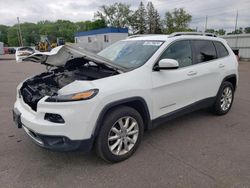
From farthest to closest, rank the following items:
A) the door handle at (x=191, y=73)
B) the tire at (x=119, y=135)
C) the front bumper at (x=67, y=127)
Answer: the door handle at (x=191, y=73) → the tire at (x=119, y=135) → the front bumper at (x=67, y=127)

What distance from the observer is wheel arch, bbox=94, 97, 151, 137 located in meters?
2.72

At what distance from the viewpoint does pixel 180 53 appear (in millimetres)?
3844

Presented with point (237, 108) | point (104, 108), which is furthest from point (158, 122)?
point (237, 108)

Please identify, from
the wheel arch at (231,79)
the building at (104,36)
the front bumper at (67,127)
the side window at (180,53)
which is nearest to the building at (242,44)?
the wheel arch at (231,79)

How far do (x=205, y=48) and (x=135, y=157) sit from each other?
8.45 feet

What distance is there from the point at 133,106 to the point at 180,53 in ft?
4.54

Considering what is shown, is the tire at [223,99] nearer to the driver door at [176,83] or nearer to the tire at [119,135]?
the driver door at [176,83]

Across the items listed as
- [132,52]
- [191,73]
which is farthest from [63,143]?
[191,73]

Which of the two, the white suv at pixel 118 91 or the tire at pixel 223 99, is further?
the tire at pixel 223 99

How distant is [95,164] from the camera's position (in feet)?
9.96

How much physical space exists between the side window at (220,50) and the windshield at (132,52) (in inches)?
67.3

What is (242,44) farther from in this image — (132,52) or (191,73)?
(132,52)

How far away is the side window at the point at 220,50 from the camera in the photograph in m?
4.66

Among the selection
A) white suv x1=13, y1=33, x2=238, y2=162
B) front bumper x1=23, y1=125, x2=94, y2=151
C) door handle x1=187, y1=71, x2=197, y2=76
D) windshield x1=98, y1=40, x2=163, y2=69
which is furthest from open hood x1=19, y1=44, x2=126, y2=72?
door handle x1=187, y1=71, x2=197, y2=76
